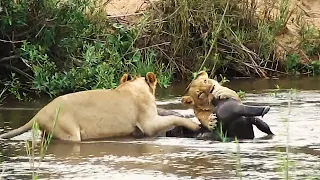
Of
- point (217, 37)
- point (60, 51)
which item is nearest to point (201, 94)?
point (60, 51)

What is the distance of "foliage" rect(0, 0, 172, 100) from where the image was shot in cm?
941

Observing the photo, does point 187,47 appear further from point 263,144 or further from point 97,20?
point 263,144

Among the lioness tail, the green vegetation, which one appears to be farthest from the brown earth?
the lioness tail

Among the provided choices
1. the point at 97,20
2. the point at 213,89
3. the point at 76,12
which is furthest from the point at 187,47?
the point at 213,89

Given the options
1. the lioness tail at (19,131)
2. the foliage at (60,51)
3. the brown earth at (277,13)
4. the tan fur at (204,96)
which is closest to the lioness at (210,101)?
the tan fur at (204,96)

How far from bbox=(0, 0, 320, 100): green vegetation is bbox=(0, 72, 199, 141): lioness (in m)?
2.26

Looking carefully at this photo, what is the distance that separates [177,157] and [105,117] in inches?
48.0

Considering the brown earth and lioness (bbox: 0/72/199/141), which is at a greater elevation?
the brown earth

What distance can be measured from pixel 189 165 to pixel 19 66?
4.85 m

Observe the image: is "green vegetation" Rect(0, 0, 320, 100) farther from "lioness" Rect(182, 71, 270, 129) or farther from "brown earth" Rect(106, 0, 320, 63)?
"lioness" Rect(182, 71, 270, 129)

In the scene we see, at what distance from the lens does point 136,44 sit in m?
11.4

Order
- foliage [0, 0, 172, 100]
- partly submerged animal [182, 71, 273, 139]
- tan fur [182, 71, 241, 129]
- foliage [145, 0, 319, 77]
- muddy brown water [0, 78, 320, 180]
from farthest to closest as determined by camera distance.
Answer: foliage [145, 0, 319, 77], foliage [0, 0, 172, 100], tan fur [182, 71, 241, 129], partly submerged animal [182, 71, 273, 139], muddy brown water [0, 78, 320, 180]

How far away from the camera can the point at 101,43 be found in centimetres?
1027

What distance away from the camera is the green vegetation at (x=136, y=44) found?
950 centimetres
